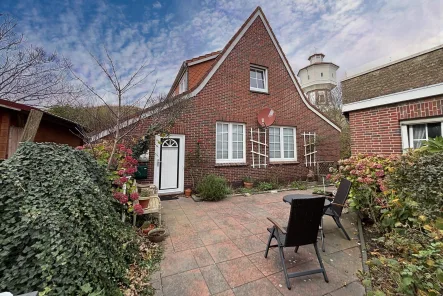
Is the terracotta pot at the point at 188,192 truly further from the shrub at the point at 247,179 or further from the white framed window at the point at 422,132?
the white framed window at the point at 422,132

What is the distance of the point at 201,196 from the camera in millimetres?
6121

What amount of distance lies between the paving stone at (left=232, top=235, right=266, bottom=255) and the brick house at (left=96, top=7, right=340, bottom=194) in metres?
3.89

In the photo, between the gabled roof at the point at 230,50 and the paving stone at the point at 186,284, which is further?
the gabled roof at the point at 230,50

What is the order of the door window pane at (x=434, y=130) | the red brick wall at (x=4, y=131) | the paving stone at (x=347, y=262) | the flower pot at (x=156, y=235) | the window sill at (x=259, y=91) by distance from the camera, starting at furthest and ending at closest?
1. the window sill at (x=259, y=91)
2. the red brick wall at (x=4, y=131)
3. the door window pane at (x=434, y=130)
4. the flower pot at (x=156, y=235)
5. the paving stone at (x=347, y=262)

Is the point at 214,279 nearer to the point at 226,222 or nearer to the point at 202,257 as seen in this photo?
the point at 202,257

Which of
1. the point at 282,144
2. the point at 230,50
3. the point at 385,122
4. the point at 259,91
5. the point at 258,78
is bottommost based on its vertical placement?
the point at 282,144

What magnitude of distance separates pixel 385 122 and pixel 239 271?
16.2 feet

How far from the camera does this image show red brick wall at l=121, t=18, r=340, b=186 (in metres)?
7.14

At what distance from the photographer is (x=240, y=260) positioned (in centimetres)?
274

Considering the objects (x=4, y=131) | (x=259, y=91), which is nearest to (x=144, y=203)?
(x=4, y=131)

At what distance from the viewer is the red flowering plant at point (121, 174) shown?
3.16 m

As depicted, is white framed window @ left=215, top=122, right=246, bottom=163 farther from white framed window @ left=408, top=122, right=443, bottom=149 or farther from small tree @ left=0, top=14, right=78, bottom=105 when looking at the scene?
small tree @ left=0, top=14, right=78, bottom=105

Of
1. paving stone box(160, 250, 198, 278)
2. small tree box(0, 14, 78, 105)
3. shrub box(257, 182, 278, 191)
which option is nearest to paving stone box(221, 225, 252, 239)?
paving stone box(160, 250, 198, 278)

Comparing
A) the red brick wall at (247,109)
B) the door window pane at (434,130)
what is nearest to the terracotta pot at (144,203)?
the red brick wall at (247,109)
